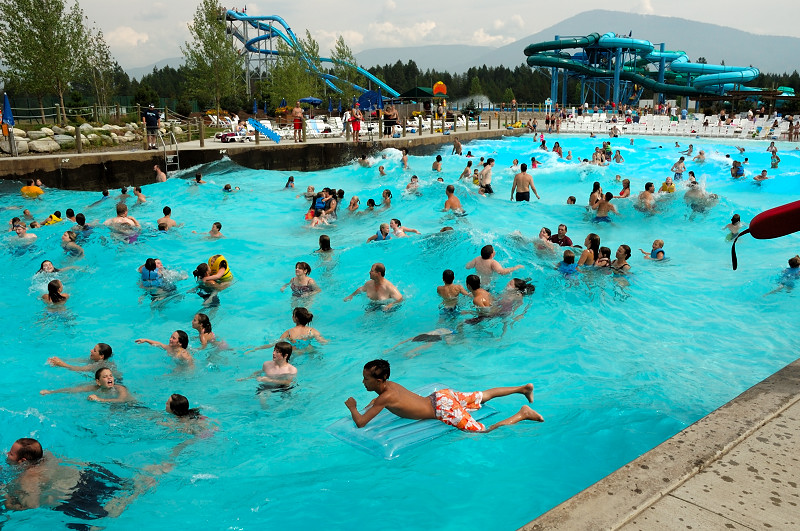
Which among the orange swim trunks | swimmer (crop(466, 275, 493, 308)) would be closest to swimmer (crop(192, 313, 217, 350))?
swimmer (crop(466, 275, 493, 308))

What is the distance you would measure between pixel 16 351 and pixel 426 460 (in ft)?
19.2

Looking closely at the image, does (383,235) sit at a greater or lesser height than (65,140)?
lesser

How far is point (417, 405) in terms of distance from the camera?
489 centimetres

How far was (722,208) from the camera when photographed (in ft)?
51.0

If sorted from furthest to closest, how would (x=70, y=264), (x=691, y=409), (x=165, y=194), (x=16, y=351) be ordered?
(x=165, y=194) < (x=70, y=264) < (x=16, y=351) < (x=691, y=409)

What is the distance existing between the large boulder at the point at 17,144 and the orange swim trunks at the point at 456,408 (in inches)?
727

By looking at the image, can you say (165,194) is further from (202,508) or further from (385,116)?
(202,508)

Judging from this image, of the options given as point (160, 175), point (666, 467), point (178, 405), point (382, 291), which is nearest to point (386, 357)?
point (382, 291)

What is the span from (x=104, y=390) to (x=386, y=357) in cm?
307

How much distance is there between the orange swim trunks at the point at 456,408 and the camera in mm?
4848

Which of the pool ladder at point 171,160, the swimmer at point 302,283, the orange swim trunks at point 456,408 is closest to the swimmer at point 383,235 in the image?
the swimmer at point 302,283

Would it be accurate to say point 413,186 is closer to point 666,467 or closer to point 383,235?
point 383,235

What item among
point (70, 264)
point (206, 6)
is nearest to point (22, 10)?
point (206, 6)

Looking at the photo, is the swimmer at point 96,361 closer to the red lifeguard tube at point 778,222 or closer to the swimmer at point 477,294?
the swimmer at point 477,294
